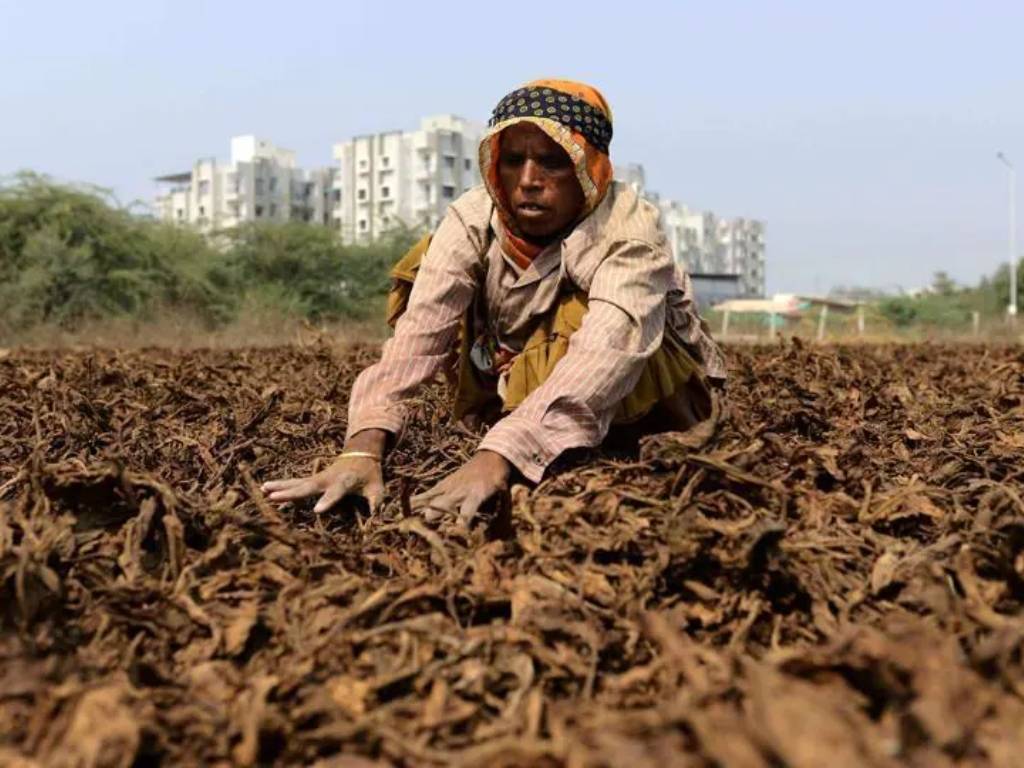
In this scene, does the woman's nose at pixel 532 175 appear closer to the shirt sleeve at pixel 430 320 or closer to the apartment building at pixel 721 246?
the shirt sleeve at pixel 430 320

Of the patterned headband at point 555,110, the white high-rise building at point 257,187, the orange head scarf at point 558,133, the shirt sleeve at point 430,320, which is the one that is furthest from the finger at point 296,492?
the white high-rise building at point 257,187

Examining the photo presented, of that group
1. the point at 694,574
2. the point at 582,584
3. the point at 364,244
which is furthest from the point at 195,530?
the point at 364,244

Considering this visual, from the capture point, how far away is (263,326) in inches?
871

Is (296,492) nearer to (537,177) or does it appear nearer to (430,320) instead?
(430,320)

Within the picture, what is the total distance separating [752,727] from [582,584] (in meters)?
0.77

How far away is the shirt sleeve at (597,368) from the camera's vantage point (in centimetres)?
267

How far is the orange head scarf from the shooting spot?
307 cm

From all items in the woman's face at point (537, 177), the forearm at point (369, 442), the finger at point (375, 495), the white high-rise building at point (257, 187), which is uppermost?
the white high-rise building at point (257, 187)

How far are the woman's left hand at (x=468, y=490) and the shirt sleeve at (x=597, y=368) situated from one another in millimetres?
32

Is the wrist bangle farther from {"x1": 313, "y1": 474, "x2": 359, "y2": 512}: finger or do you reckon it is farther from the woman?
{"x1": 313, "y1": 474, "x2": 359, "y2": 512}: finger

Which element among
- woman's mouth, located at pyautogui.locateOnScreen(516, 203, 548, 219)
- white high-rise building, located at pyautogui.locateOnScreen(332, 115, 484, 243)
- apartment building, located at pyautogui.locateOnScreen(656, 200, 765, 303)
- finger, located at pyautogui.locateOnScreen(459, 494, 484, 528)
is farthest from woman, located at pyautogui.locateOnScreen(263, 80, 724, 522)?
apartment building, located at pyautogui.locateOnScreen(656, 200, 765, 303)

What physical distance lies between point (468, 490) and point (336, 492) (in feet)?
1.23

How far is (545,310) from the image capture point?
335cm

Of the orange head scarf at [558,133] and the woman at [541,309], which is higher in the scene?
the orange head scarf at [558,133]
